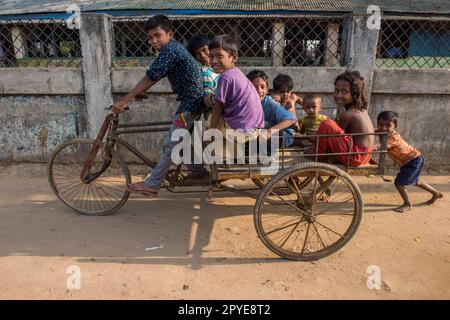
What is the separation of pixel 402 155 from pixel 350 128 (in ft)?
3.50

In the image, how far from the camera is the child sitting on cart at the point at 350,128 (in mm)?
2814

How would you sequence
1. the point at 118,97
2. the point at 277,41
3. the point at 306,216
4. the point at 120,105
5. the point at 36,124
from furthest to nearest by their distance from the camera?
the point at 277,41 → the point at 36,124 → the point at 118,97 → the point at 120,105 → the point at 306,216

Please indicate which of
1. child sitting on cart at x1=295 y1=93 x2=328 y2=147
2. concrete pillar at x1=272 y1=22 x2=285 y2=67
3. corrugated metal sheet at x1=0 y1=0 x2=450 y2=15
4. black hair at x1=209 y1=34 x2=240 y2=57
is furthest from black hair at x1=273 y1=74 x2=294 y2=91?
corrugated metal sheet at x1=0 y1=0 x2=450 y2=15

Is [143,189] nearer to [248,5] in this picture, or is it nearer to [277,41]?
[277,41]

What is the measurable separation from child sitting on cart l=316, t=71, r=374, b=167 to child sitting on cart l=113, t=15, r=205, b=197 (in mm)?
1103

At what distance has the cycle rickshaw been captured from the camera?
2756 millimetres

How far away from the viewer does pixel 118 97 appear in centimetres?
469

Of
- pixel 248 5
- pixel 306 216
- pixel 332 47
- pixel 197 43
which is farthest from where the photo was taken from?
pixel 248 5

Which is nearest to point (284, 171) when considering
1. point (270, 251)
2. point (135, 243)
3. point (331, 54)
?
point (270, 251)

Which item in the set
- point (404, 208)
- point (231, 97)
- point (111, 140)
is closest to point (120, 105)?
point (111, 140)

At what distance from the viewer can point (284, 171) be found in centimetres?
266

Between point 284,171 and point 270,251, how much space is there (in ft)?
2.52
